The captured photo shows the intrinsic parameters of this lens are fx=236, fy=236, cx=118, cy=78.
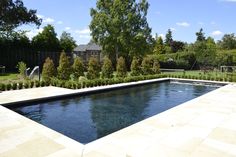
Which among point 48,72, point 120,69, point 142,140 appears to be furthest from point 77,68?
point 142,140

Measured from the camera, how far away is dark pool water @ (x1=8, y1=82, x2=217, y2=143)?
6852 mm

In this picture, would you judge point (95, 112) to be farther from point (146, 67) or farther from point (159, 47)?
point (159, 47)

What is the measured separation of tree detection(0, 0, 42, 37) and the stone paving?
21.1 metres

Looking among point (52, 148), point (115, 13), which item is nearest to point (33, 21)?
point (115, 13)

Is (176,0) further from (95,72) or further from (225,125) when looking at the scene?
(225,125)

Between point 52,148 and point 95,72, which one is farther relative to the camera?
point 95,72

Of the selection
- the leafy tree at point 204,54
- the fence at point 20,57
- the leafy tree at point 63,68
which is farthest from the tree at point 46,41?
the leafy tree at point 204,54

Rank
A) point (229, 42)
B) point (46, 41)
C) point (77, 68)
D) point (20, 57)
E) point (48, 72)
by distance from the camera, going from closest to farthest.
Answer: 1. point (48, 72)
2. point (77, 68)
3. point (20, 57)
4. point (46, 41)
5. point (229, 42)

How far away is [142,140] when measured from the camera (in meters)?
4.99

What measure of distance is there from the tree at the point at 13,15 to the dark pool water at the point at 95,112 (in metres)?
18.2

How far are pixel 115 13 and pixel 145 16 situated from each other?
167 inches

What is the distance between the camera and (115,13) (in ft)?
92.8

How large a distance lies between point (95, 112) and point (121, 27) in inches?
843

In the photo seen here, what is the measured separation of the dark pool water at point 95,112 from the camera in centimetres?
685
